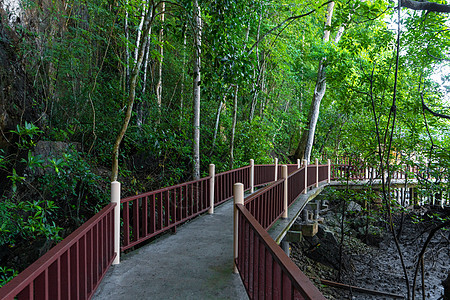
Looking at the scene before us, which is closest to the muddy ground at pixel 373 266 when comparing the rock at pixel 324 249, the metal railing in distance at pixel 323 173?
the rock at pixel 324 249

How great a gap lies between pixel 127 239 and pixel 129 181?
9.52ft

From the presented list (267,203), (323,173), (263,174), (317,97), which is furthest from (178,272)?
(317,97)

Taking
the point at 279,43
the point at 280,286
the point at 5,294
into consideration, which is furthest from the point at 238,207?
the point at 279,43

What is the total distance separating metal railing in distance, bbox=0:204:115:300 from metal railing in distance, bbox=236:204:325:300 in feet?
5.05

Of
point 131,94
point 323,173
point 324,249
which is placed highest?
point 131,94

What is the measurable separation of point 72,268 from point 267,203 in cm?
327

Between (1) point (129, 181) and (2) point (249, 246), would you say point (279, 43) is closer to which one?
(1) point (129, 181)

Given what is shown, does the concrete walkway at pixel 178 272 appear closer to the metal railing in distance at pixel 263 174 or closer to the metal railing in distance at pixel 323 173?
the metal railing in distance at pixel 263 174

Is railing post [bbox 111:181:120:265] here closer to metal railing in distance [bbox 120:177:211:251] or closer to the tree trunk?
metal railing in distance [bbox 120:177:211:251]

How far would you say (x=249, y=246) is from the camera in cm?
295

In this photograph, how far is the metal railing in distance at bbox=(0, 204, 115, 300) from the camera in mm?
1686

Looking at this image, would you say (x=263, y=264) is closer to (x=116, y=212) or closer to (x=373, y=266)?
(x=116, y=212)

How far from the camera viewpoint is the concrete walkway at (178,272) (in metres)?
3.16

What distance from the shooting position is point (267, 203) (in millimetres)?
4965
